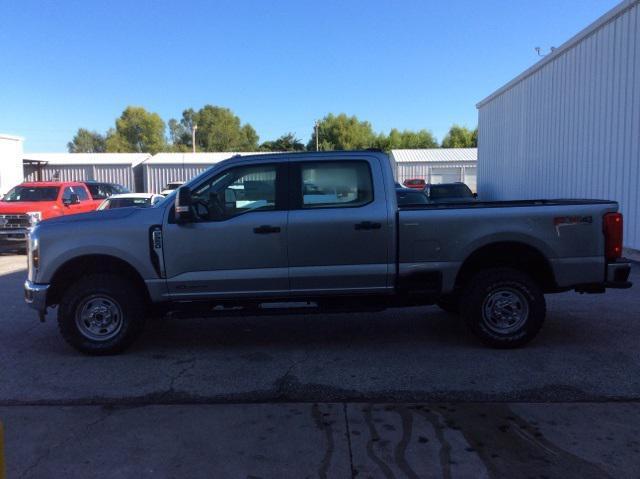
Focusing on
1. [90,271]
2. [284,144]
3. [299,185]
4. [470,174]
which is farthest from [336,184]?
[284,144]

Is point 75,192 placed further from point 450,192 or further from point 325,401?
point 325,401

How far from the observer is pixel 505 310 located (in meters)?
5.98

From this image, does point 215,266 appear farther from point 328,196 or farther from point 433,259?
point 433,259

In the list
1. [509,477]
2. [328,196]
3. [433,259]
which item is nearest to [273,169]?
[328,196]

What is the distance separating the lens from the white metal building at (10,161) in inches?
1004

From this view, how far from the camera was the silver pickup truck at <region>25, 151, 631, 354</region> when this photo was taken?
580 centimetres

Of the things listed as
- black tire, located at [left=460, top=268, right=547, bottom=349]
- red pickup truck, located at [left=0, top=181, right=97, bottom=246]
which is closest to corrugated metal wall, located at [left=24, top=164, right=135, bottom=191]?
red pickup truck, located at [left=0, top=181, right=97, bottom=246]

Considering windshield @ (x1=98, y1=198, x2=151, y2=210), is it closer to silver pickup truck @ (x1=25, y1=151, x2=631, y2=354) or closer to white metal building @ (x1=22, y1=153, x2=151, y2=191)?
silver pickup truck @ (x1=25, y1=151, x2=631, y2=354)

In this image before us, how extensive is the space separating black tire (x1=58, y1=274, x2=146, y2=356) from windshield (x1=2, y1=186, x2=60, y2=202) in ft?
38.8

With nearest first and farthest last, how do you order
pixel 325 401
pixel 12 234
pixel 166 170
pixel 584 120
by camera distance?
pixel 325 401 → pixel 584 120 → pixel 12 234 → pixel 166 170

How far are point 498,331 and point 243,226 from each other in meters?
2.81

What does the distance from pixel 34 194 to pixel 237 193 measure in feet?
42.6

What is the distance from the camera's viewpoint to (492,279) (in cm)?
593

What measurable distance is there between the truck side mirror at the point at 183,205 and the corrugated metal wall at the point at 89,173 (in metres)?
34.8
